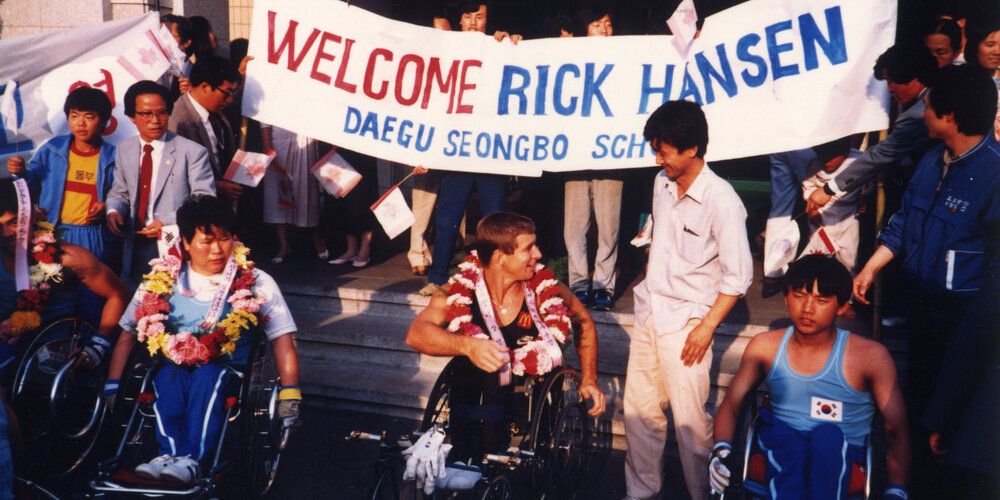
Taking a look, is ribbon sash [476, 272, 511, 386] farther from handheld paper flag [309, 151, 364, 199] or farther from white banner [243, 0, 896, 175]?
handheld paper flag [309, 151, 364, 199]

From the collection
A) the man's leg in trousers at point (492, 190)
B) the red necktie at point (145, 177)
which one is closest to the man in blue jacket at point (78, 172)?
the red necktie at point (145, 177)

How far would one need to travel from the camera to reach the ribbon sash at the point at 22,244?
14.1 feet

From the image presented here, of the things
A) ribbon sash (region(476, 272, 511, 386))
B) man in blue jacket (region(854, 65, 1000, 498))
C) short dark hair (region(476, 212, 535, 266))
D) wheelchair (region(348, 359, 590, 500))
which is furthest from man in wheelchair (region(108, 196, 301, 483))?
man in blue jacket (region(854, 65, 1000, 498))

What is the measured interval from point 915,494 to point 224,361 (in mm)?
3267

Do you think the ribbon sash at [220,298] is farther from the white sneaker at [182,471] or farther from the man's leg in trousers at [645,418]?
the man's leg in trousers at [645,418]

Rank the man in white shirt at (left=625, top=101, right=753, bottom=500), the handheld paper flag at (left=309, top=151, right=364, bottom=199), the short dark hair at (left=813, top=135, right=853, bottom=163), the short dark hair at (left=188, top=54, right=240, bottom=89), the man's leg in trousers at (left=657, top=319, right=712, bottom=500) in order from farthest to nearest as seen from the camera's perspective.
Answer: the handheld paper flag at (left=309, top=151, right=364, bottom=199) → the short dark hair at (left=188, top=54, right=240, bottom=89) → the short dark hair at (left=813, top=135, right=853, bottom=163) → the man's leg in trousers at (left=657, top=319, right=712, bottom=500) → the man in white shirt at (left=625, top=101, right=753, bottom=500)

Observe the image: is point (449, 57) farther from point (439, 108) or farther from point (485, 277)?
point (485, 277)

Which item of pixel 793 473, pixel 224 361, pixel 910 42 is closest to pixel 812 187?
pixel 910 42

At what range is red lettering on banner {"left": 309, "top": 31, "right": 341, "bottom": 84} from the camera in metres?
5.86

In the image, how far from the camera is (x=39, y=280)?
4.32m

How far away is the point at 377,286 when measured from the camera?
254 inches

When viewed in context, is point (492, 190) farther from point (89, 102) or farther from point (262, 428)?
point (89, 102)

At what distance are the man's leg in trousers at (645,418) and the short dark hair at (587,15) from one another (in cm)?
295

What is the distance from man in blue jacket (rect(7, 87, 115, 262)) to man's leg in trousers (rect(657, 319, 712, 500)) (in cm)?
368
